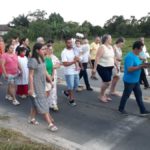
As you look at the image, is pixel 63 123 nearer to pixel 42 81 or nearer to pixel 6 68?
pixel 42 81

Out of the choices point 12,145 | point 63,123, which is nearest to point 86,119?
point 63,123

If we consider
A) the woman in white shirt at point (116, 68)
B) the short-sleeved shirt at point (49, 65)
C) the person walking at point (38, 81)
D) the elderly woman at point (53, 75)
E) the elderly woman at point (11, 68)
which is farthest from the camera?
the woman in white shirt at point (116, 68)

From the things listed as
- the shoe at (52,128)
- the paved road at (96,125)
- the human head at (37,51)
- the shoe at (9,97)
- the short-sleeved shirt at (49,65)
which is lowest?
the shoe at (9,97)

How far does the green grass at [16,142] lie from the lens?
231 inches

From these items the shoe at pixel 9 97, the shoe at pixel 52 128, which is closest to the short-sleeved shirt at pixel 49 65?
the shoe at pixel 52 128

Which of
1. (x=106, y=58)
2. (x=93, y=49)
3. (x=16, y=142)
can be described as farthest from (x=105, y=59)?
(x=93, y=49)

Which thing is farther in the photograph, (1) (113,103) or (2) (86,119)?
(1) (113,103)

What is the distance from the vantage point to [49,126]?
22.7 ft

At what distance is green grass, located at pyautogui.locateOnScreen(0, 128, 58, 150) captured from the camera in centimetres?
588

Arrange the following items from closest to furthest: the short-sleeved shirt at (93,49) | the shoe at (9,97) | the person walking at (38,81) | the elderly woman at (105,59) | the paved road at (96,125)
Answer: the paved road at (96,125) < the person walking at (38,81) < the elderly woman at (105,59) < the shoe at (9,97) < the short-sleeved shirt at (93,49)

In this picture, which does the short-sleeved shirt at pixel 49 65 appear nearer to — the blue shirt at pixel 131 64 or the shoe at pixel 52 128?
the shoe at pixel 52 128

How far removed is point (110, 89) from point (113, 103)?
934 mm

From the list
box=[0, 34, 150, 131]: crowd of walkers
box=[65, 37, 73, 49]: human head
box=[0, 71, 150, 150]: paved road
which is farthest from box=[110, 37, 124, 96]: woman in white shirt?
box=[65, 37, 73, 49]: human head

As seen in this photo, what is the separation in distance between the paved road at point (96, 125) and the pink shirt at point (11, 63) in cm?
79
